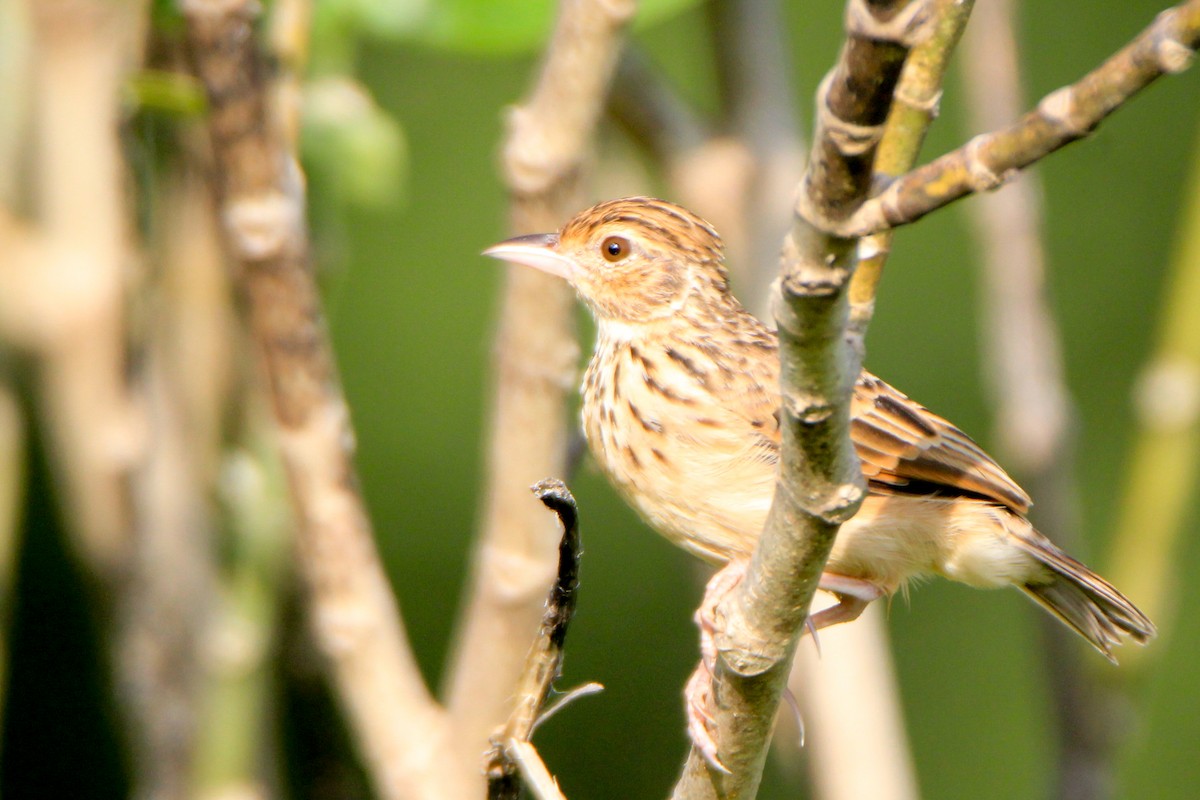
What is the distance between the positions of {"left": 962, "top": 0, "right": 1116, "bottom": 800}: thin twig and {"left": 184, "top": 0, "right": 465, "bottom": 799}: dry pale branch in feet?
6.09

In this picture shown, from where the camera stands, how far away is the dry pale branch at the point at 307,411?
2.19m

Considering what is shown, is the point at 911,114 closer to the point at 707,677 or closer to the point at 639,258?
the point at 707,677

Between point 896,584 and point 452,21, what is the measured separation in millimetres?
1447

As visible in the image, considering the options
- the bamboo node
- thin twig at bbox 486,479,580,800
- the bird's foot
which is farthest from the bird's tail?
the bamboo node

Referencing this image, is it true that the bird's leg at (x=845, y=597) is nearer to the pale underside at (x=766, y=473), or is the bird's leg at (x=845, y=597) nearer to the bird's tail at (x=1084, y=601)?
the pale underside at (x=766, y=473)

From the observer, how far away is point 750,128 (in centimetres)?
344

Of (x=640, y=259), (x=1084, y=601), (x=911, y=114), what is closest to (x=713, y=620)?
(x=911, y=114)

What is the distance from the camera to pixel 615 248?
3.45 m

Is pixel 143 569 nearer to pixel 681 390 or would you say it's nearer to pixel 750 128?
pixel 681 390

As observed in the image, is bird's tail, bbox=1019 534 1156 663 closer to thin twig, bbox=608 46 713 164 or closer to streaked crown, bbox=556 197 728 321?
streaked crown, bbox=556 197 728 321

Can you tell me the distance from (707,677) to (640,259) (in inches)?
53.4

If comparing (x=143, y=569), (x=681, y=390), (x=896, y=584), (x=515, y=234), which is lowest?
(x=143, y=569)

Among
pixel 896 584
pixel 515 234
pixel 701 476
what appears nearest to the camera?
pixel 515 234

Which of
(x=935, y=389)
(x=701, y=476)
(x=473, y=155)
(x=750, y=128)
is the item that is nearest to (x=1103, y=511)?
(x=935, y=389)
